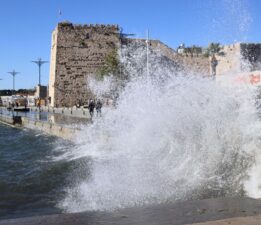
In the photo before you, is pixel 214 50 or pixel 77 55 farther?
pixel 214 50

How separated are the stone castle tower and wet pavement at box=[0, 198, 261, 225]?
4489 cm

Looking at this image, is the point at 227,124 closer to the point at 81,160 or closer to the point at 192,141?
the point at 192,141

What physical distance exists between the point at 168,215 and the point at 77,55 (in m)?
46.4

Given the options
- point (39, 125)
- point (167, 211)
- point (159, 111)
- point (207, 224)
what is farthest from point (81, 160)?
point (39, 125)

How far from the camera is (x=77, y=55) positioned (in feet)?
166

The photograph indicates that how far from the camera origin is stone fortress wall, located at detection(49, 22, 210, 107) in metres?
50.0

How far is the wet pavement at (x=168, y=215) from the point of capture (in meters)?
4.81

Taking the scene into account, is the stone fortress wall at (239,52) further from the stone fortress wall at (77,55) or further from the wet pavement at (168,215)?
the wet pavement at (168,215)

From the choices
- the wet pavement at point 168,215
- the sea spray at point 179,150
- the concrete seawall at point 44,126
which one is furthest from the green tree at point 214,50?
the wet pavement at point 168,215

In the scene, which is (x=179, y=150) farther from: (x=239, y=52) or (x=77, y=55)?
(x=239, y=52)

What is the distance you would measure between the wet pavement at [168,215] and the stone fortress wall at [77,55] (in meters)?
44.7

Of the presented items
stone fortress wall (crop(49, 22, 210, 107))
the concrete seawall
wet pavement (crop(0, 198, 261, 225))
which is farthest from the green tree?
Answer: wet pavement (crop(0, 198, 261, 225))

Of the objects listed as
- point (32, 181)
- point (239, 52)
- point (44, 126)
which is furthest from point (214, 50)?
point (32, 181)

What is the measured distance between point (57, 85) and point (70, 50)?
147 inches
